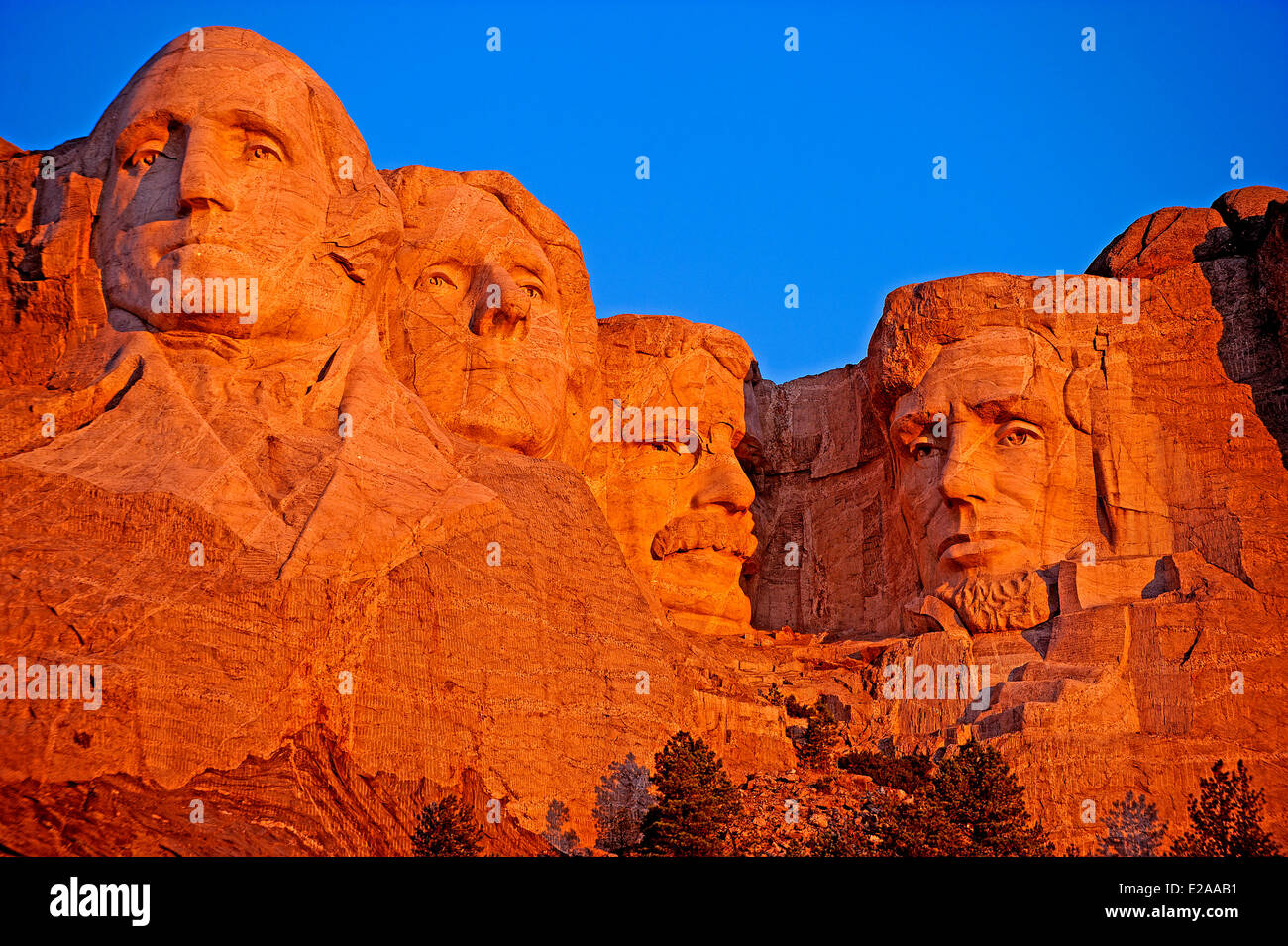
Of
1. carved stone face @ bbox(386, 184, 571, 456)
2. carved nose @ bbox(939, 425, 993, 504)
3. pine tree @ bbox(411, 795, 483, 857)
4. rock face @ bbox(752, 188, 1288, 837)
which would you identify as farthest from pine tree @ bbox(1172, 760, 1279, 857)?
carved stone face @ bbox(386, 184, 571, 456)

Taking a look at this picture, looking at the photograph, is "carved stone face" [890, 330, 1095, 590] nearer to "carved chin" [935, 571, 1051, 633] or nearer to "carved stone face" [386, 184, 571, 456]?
"carved chin" [935, 571, 1051, 633]

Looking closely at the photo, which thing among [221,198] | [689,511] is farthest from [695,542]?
[221,198]

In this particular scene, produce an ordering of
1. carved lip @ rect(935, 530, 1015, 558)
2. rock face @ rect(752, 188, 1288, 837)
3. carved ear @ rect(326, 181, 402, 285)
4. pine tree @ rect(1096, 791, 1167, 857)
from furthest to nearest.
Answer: carved lip @ rect(935, 530, 1015, 558), carved ear @ rect(326, 181, 402, 285), rock face @ rect(752, 188, 1288, 837), pine tree @ rect(1096, 791, 1167, 857)

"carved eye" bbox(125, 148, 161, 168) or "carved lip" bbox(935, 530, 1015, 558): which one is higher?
"carved eye" bbox(125, 148, 161, 168)

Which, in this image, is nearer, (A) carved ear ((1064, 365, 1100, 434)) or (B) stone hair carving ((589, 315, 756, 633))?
(A) carved ear ((1064, 365, 1100, 434))

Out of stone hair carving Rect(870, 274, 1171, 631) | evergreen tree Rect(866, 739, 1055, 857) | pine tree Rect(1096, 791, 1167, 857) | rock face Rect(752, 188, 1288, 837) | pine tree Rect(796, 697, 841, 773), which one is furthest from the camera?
stone hair carving Rect(870, 274, 1171, 631)

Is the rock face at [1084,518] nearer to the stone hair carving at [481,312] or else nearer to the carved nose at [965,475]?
the carved nose at [965,475]
